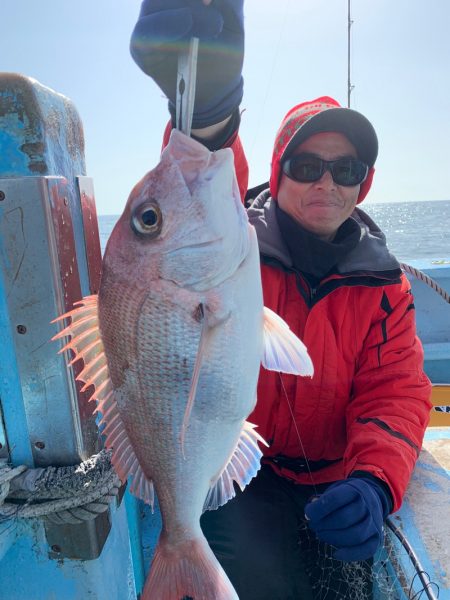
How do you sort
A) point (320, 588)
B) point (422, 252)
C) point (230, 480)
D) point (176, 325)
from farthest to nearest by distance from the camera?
point (422, 252), point (320, 588), point (230, 480), point (176, 325)

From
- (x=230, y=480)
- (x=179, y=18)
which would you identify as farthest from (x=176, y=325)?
(x=179, y=18)

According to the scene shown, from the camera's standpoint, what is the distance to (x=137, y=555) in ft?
7.41

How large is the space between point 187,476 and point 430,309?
418 centimetres

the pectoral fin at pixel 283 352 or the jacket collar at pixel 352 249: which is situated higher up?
the jacket collar at pixel 352 249

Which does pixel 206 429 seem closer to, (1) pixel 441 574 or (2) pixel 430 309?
(1) pixel 441 574

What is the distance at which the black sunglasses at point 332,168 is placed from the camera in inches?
83.0

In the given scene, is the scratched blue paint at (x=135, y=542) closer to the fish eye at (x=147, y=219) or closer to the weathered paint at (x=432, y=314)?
the fish eye at (x=147, y=219)

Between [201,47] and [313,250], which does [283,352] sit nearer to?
[313,250]

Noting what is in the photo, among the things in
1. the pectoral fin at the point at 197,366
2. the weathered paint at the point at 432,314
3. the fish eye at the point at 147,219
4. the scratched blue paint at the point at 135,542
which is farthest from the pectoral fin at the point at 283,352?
the weathered paint at the point at 432,314

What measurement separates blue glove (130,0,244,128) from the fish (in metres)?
0.43

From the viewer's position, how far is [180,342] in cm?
122

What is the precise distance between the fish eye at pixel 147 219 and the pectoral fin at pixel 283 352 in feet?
1.40

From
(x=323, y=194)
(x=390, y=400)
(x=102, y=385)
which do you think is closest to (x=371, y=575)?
(x=390, y=400)

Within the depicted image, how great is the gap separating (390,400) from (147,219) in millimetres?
1310
